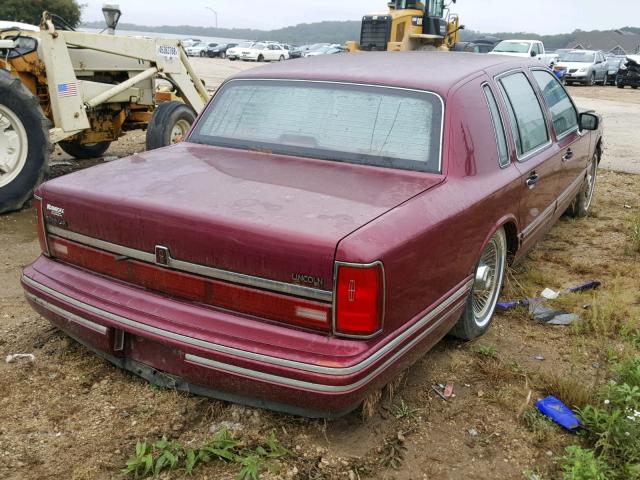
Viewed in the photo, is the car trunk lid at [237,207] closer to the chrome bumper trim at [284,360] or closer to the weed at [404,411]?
the chrome bumper trim at [284,360]

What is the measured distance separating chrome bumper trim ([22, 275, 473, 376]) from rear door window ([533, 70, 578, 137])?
87.3 inches

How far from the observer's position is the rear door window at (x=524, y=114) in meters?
3.93

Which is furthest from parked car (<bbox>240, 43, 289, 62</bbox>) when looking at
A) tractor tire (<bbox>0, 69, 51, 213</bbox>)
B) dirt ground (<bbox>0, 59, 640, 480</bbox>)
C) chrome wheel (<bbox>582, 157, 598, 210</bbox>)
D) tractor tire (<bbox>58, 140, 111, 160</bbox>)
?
dirt ground (<bbox>0, 59, 640, 480</bbox>)

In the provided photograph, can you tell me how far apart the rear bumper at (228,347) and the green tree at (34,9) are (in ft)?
103

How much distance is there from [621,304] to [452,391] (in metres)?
1.71

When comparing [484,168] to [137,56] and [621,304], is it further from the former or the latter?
[137,56]

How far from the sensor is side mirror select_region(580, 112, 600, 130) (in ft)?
16.6

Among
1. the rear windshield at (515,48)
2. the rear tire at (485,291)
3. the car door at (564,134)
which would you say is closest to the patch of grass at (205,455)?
the rear tire at (485,291)

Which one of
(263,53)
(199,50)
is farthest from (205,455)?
(199,50)

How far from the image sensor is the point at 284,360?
2393 millimetres

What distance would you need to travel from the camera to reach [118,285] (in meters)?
2.85

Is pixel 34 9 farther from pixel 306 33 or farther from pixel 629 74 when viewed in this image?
pixel 306 33

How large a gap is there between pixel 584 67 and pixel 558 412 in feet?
85.9

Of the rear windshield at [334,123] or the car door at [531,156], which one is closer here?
the rear windshield at [334,123]
